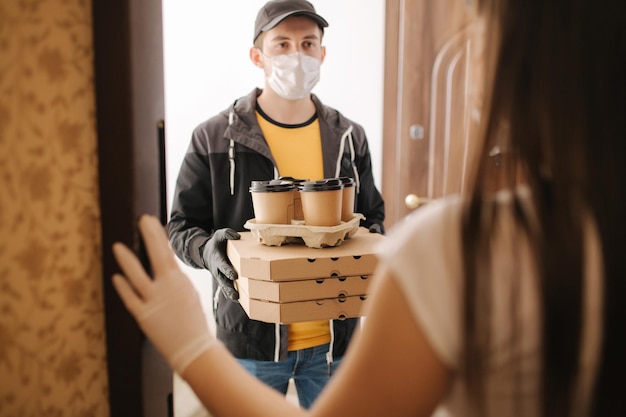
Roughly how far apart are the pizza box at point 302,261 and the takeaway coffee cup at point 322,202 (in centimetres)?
7

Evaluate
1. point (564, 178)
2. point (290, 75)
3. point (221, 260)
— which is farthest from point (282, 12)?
point (564, 178)

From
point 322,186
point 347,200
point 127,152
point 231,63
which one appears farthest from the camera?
point 231,63

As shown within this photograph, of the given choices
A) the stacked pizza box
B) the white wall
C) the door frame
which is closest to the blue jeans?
the stacked pizza box

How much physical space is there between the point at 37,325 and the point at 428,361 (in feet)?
1.73

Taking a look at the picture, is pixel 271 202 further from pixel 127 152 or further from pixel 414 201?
pixel 414 201

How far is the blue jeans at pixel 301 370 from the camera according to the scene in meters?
1.47

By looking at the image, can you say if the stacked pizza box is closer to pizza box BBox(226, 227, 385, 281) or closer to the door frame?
pizza box BBox(226, 227, 385, 281)

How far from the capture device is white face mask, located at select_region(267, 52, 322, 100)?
1.66m

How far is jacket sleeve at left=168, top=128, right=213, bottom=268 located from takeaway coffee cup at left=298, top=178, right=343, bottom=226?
1.44 feet

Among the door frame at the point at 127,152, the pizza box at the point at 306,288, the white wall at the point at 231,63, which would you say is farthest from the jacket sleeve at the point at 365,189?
the door frame at the point at 127,152

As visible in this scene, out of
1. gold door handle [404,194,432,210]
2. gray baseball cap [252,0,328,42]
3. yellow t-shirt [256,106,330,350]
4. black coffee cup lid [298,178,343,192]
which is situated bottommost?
gold door handle [404,194,432,210]

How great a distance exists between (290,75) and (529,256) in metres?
1.33

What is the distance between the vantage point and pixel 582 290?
0.46 metres

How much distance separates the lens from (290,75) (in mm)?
1667
